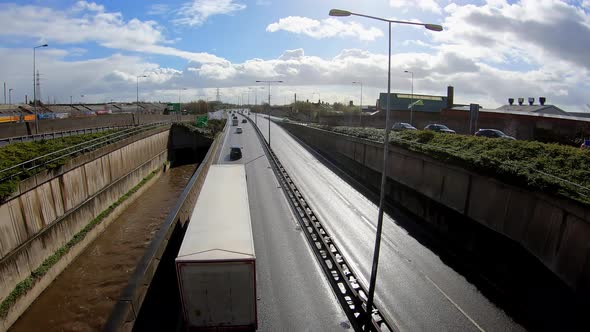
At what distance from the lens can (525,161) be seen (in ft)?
68.8

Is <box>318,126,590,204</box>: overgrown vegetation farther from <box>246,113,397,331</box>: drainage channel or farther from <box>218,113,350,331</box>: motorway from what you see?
<box>218,113,350,331</box>: motorway

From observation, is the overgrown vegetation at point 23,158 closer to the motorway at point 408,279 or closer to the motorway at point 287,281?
the motorway at point 287,281

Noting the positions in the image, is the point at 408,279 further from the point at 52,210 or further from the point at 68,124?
the point at 68,124

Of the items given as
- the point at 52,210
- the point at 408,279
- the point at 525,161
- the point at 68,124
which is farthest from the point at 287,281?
the point at 68,124

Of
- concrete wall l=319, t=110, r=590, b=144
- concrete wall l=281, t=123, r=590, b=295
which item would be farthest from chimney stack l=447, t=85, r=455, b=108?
concrete wall l=281, t=123, r=590, b=295

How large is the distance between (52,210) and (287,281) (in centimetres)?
1675

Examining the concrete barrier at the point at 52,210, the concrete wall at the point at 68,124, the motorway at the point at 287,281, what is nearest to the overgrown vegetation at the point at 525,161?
Result: the motorway at the point at 287,281

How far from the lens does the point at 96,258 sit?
24.0 m

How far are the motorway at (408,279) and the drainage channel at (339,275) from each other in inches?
23.6

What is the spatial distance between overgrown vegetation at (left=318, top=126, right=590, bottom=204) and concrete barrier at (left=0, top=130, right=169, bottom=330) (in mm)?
24625

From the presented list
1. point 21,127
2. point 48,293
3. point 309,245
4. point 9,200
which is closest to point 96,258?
point 48,293

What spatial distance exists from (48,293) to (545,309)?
76.2ft

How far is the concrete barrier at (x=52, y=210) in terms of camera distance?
17609mm

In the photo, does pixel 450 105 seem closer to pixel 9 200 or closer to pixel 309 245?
pixel 309 245
